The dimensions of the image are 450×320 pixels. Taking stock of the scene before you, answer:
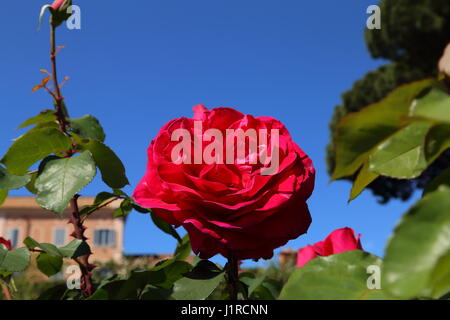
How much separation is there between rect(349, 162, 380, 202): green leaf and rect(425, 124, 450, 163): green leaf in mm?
75

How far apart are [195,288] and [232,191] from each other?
0.45 ft

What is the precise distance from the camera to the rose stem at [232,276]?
1.87 feet

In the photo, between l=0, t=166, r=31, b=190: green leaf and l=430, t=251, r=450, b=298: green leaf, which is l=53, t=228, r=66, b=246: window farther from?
l=430, t=251, r=450, b=298: green leaf

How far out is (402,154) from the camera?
39cm

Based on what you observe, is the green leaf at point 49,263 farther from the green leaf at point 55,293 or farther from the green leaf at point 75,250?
the green leaf at point 75,250

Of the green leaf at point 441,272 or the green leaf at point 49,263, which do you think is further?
the green leaf at point 49,263

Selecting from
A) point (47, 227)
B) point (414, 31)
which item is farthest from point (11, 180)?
point (47, 227)

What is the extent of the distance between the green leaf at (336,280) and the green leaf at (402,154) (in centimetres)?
8

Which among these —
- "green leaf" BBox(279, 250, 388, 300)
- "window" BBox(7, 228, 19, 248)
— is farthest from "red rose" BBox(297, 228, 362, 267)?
"window" BBox(7, 228, 19, 248)

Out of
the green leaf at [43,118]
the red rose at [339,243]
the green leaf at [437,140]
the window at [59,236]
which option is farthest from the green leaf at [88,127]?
the window at [59,236]

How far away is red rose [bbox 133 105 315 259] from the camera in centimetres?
55

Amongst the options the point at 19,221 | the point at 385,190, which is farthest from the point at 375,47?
the point at 19,221

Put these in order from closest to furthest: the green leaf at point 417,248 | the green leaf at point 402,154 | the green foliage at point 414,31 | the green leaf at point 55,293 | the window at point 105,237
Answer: the green leaf at point 417,248 < the green leaf at point 402,154 < the green leaf at point 55,293 < the green foliage at point 414,31 < the window at point 105,237

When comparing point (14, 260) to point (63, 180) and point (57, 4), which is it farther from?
point (57, 4)
